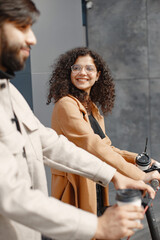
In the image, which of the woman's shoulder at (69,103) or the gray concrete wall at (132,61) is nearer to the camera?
the woman's shoulder at (69,103)

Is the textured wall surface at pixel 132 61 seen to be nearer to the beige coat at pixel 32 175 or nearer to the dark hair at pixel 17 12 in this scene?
the beige coat at pixel 32 175

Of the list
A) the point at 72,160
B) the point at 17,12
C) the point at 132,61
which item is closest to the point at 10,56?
the point at 17,12

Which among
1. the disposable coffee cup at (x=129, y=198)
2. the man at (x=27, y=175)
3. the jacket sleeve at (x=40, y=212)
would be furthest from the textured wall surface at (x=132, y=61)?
the jacket sleeve at (x=40, y=212)

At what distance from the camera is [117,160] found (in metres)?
1.97

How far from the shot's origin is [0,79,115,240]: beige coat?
104 centimetres

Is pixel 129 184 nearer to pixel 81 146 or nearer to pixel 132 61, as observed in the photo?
pixel 81 146

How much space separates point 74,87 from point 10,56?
141 centimetres

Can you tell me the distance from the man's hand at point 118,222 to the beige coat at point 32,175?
36 mm

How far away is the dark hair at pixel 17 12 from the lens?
115 cm

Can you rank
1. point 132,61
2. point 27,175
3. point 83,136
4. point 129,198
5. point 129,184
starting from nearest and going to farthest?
1. point 129,198
2. point 27,175
3. point 129,184
4. point 83,136
5. point 132,61

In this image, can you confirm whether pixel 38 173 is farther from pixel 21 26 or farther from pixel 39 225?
pixel 21 26

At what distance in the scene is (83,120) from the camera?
217cm

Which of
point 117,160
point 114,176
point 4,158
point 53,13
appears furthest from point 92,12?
point 4,158

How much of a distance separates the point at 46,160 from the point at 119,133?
4091 millimetres
